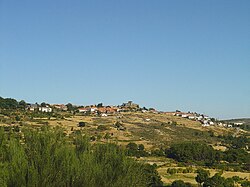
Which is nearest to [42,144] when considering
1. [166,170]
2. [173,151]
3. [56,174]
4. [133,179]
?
[56,174]

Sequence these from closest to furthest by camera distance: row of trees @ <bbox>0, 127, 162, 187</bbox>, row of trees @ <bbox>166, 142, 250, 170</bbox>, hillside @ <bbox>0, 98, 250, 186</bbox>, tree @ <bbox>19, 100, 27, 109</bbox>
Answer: row of trees @ <bbox>0, 127, 162, 187</bbox> → hillside @ <bbox>0, 98, 250, 186</bbox> → row of trees @ <bbox>166, 142, 250, 170</bbox> → tree @ <bbox>19, 100, 27, 109</bbox>

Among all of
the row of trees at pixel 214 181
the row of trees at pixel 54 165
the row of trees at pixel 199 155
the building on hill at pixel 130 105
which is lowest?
the row of trees at pixel 214 181

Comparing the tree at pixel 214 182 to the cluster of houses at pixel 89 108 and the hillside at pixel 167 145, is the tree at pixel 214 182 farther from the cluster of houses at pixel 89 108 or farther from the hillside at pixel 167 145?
the cluster of houses at pixel 89 108

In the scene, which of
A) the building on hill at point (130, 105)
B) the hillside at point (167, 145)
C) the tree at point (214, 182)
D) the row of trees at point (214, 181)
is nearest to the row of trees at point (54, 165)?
the row of trees at point (214, 181)

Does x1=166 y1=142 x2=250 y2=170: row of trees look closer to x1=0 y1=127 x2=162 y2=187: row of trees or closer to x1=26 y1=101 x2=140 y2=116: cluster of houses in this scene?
x1=0 y1=127 x2=162 y2=187: row of trees

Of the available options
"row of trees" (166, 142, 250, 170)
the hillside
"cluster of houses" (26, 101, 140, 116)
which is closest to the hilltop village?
"cluster of houses" (26, 101, 140, 116)

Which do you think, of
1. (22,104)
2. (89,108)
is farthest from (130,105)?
(22,104)

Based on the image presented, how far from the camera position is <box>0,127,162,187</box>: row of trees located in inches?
419

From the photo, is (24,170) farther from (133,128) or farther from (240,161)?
(133,128)

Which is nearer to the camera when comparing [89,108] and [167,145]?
[167,145]

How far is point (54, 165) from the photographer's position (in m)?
11.2

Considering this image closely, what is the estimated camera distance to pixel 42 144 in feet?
39.4

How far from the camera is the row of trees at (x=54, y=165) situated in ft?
34.9

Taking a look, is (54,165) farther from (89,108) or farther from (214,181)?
(89,108)
